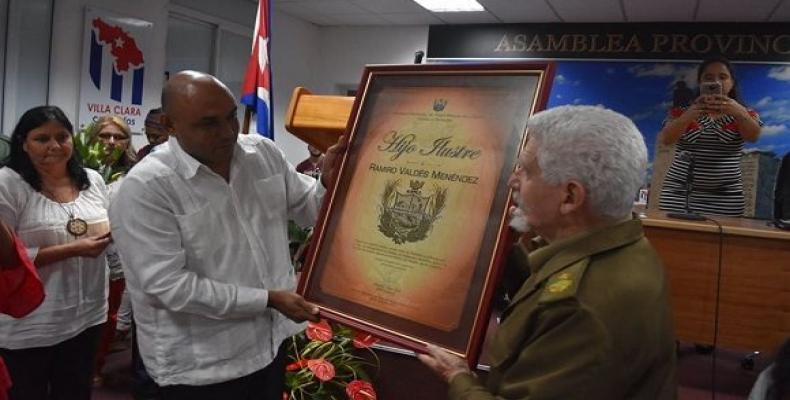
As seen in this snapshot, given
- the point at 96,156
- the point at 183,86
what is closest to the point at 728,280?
the point at 183,86

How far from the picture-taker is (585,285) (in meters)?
1.00

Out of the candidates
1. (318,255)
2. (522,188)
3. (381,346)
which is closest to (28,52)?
(381,346)

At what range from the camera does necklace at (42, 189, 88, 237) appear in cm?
231

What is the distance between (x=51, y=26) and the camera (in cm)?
522

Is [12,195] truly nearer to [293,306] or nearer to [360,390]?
[293,306]

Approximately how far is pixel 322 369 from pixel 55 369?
102cm

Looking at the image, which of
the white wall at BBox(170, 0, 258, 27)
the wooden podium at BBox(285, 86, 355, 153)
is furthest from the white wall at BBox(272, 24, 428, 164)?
the wooden podium at BBox(285, 86, 355, 153)

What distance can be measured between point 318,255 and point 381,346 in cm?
145

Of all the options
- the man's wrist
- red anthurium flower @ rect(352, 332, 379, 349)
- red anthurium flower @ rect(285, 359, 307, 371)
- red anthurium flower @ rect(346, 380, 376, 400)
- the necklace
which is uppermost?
the necklace

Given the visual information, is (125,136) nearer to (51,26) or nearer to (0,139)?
(0,139)

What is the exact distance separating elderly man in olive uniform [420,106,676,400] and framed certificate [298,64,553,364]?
0.17 meters

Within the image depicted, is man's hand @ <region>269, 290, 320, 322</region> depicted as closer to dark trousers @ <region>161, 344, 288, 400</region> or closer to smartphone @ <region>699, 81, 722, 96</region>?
dark trousers @ <region>161, 344, 288, 400</region>

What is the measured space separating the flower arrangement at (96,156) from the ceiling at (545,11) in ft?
14.5

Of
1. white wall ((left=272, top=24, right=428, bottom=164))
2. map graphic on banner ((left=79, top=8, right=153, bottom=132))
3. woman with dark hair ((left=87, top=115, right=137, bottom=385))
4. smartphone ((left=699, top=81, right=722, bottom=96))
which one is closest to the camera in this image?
smartphone ((left=699, top=81, right=722, bottom=96))
